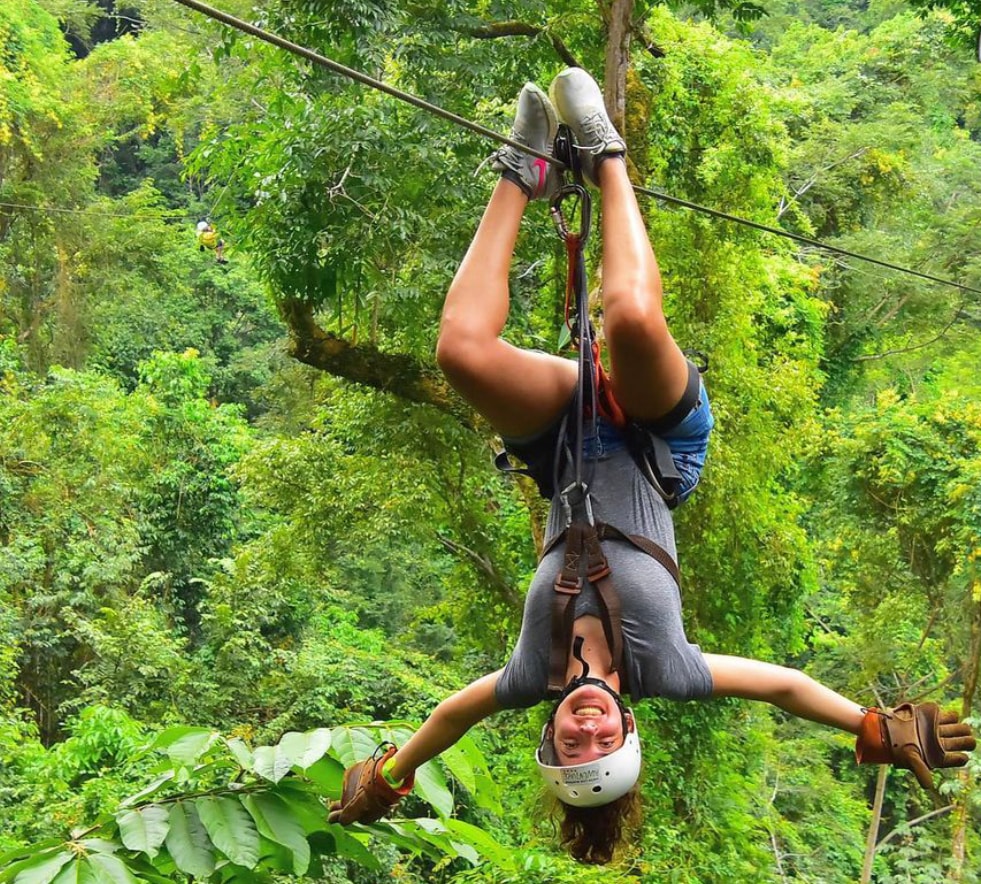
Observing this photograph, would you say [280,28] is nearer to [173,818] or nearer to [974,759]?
[173,818]

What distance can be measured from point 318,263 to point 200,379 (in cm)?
553

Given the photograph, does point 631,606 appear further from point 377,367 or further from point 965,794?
point 965,794

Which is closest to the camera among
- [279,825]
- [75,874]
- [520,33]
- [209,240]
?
[75,874]

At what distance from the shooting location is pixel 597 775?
170cm

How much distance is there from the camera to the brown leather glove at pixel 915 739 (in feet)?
6.50

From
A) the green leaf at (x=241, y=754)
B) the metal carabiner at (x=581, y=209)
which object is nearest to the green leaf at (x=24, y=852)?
the green leaf at (x=241, y=754)

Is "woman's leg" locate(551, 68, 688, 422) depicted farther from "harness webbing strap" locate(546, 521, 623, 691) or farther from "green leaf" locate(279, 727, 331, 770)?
"green leaf" locate(279, 727, 331, 770)

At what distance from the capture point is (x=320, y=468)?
24.5 ft

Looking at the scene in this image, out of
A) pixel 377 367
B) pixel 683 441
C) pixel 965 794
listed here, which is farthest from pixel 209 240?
pixel 683 441

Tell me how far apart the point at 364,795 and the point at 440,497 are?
532 centimetres

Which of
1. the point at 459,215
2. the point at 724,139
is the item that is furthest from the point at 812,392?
the point at 459,215

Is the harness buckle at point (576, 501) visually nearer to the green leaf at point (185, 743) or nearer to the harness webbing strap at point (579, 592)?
the harness webbing strap at point (579, 592)

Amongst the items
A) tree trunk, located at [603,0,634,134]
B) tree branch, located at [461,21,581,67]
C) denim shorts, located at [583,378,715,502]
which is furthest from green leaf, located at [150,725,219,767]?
tree branch, located at [461,21,581,67]

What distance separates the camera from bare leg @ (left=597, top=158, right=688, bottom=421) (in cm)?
166
